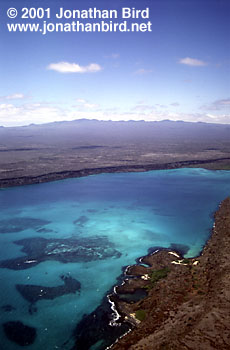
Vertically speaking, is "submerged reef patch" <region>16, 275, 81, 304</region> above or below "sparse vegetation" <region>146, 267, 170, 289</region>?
below

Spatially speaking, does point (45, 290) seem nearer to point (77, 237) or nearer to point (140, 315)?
point (140, 315)

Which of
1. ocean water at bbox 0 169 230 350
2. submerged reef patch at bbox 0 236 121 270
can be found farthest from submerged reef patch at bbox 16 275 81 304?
submerged reef patch at bbox 0 236 121 270

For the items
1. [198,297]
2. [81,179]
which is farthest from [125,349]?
[81,179]

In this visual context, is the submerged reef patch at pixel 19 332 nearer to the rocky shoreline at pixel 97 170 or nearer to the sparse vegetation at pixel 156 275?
the sparse vegetation at pixel 156 275

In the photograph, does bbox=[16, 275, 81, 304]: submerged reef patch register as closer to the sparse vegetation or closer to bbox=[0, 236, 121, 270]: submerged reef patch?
bbox=[0, 236, 121, 270]: submerged reef patch

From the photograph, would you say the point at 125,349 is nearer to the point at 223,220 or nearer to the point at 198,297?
the point at 198,297

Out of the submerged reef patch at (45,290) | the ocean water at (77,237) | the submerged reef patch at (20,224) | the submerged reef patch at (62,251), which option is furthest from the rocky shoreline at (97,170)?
the submerged reef patch at (45,290)
